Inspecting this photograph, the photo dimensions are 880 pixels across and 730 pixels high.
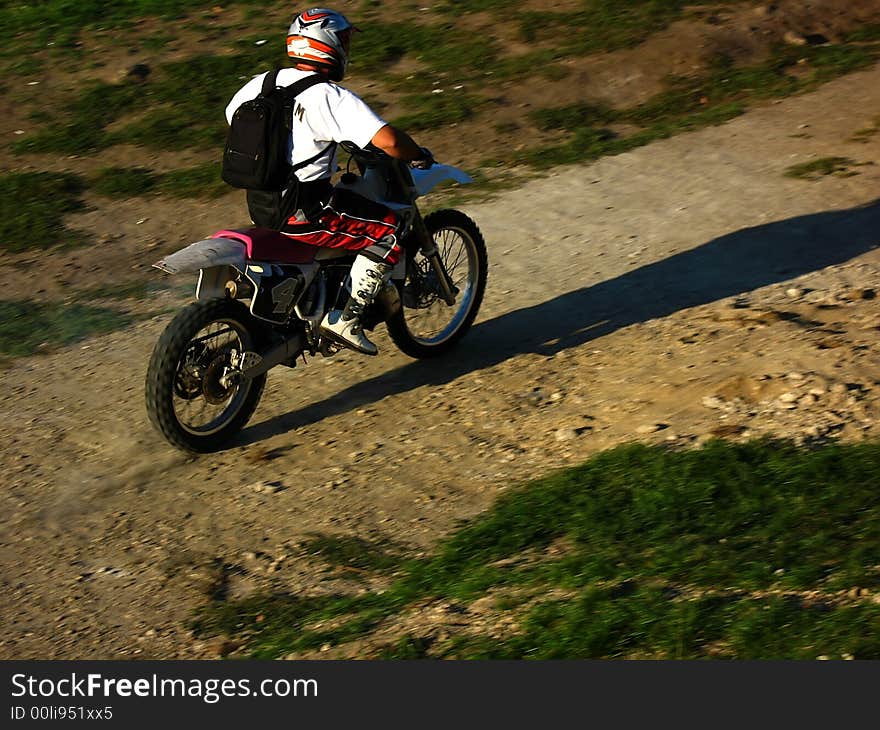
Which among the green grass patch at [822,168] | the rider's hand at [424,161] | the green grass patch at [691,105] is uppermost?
the rider's hand at [424,161]

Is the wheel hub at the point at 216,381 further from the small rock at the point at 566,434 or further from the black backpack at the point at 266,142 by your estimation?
the small rock at the point at 566,434

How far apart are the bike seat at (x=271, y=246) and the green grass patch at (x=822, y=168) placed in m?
5.06

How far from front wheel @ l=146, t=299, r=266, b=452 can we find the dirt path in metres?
0.20

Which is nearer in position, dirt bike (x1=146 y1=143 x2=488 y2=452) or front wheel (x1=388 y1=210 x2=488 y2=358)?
dirt bike (x1=146 y1=143 x2=488 y2=452)

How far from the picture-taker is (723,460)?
5.75 metres

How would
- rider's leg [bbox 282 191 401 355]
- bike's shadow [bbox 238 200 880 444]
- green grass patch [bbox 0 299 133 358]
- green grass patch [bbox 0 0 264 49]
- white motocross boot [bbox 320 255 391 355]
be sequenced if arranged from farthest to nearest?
1. green grass patch [bbox 0 0 264 49]
2. green grass patch [bbox 0 299 133 358]
3. bike's shadow [bbox 238 200 880 444]
4. white motocross boot [bbox 320 255 391 355]
5. rider's leg [bbox 282 191 401 355]

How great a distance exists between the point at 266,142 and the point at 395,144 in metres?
0.64

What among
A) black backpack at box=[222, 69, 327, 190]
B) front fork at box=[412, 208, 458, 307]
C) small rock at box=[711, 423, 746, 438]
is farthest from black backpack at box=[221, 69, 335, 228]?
small rock at box=[711, 423, 746, 438]

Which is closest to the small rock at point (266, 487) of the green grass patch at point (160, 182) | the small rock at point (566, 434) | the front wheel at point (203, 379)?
the front wheel at point (203, 379)

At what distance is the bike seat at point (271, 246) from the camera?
6336 mm

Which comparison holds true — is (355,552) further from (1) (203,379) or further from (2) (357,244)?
(2) (357,244)

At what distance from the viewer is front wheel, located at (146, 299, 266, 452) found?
6172 millimetres

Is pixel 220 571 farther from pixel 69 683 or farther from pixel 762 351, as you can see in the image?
pixel 762 351

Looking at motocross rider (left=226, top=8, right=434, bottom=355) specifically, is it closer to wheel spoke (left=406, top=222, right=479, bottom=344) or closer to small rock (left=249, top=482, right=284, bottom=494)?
wheel spoke (left=406, top=222, right=479, bottom=344)
